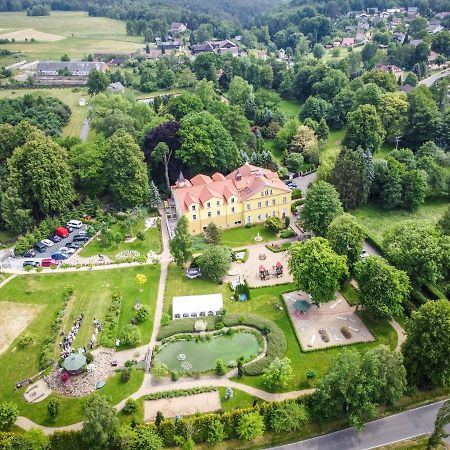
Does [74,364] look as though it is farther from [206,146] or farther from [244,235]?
[206,146]

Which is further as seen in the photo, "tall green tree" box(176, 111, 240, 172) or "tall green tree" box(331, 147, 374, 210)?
"tall green tree" box(176, 111, 240, 172)

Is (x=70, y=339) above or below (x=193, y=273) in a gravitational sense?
below

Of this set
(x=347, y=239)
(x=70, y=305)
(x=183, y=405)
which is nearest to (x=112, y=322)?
(x=70, y=305)

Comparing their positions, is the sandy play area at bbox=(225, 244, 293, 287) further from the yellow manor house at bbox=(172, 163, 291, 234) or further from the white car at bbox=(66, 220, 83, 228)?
the white car at bbox=(66, 220, 83, 228)

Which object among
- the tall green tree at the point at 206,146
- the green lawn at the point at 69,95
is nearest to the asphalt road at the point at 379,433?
the tall green tree at the point at 206,146

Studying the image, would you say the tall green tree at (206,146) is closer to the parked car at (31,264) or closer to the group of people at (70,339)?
the parked car at (31,264)

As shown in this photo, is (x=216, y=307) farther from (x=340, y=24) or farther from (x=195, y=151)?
(x=340, y=24)

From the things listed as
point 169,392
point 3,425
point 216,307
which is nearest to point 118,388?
point 169,392

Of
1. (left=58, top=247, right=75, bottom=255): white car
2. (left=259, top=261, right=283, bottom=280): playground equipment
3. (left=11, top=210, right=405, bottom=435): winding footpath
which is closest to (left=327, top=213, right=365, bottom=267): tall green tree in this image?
(left=259, top=261, right=283, bottom=280): playground equipment
